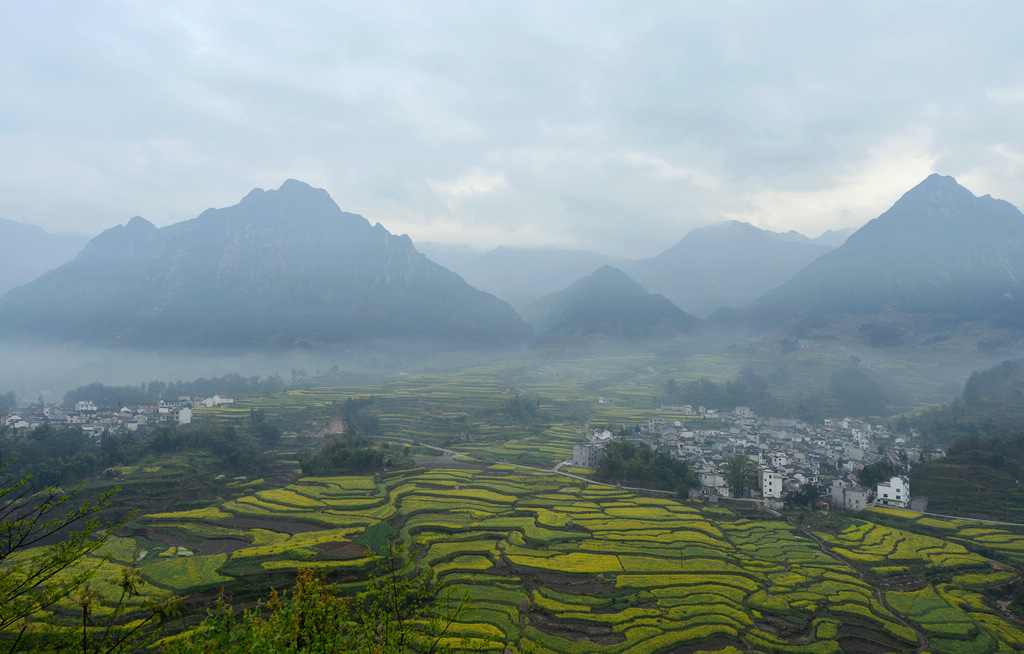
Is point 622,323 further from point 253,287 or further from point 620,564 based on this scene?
point 620,564

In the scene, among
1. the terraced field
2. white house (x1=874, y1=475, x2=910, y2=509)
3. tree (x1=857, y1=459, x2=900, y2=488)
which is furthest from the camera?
tree (x1=857, y1=459, x2=900, y2=488)

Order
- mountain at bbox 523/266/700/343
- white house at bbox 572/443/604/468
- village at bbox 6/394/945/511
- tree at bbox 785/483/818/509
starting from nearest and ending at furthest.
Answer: tree at bbox 785/483/818/509 → village at bbox 6/394/945/511 → white house at bbox 572/443/604/468 → mountain at bbox 523/266/700/343

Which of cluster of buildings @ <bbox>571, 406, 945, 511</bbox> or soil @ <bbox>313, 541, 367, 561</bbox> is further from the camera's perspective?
cluster of buildings @ <bbox>571, 406, 945, 511</bbox>

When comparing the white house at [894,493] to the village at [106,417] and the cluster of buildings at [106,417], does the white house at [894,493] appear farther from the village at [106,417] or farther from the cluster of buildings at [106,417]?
the village at [106,417]

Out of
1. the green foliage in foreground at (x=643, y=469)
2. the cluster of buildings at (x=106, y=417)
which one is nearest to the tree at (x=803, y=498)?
the green foliage in foreground at (x=643, y=469)

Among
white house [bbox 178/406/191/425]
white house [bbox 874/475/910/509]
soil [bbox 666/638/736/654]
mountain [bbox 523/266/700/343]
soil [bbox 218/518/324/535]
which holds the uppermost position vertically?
mountain [bbox 523/266/700/343]

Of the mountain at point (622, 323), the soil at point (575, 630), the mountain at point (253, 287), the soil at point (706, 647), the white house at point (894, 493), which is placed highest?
the mountain at point (253, 287)

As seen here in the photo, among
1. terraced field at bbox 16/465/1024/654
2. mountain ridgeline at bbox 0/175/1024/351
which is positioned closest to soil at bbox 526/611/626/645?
terraced field at bbox 16/465/1024/654

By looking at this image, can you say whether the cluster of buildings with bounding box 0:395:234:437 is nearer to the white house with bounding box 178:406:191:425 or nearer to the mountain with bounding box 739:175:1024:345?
the white house with bounding box 178:406:191:425
